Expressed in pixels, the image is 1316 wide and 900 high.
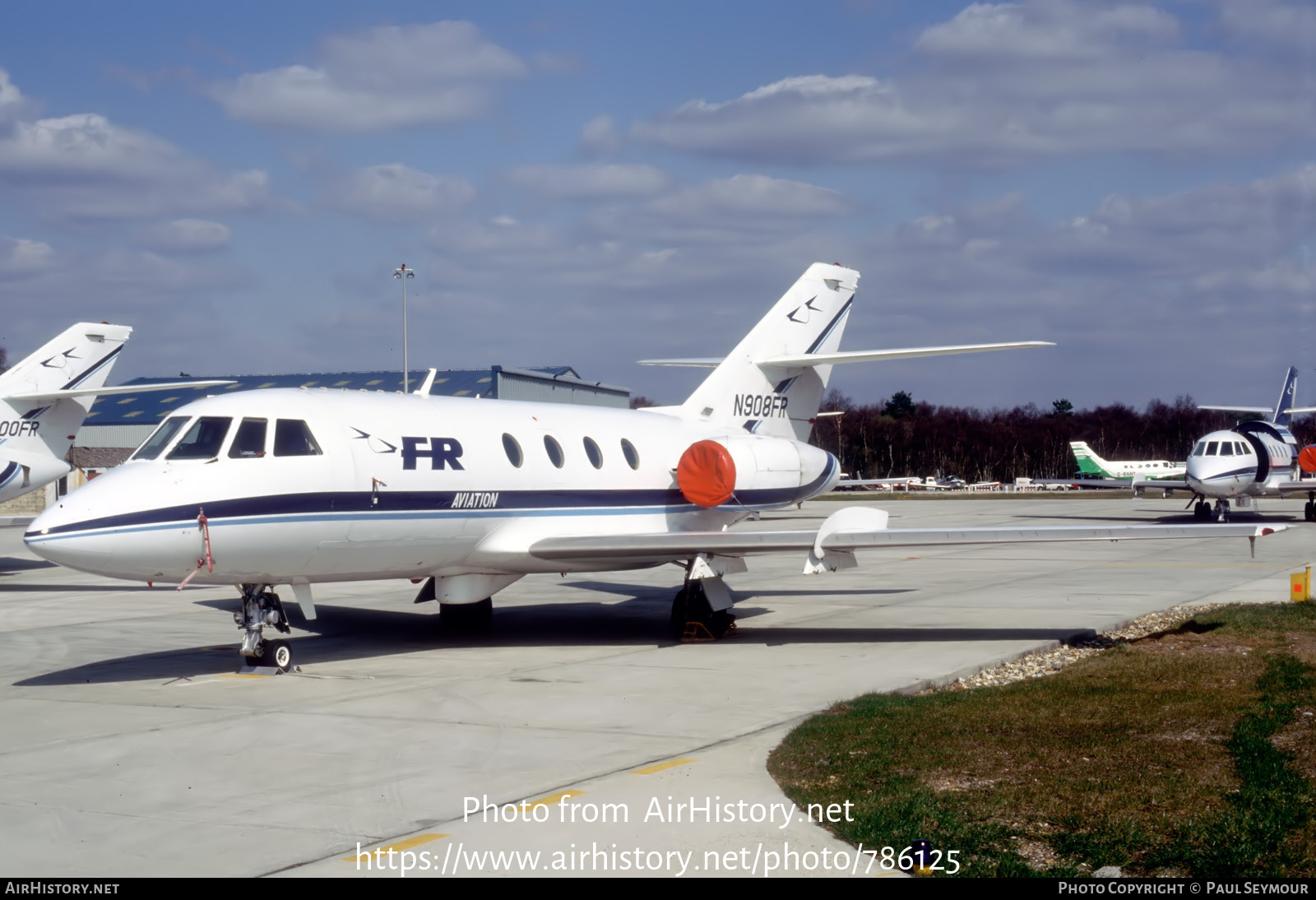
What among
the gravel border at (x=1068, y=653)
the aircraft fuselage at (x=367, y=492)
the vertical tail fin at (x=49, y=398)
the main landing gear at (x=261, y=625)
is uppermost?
the vertical tail fin at (x=49, y=398)

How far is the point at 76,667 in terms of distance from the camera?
12.6 m

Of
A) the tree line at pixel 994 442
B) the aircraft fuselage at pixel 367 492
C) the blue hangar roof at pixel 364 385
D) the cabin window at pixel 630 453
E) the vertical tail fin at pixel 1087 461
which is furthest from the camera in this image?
the tree line at pixel 994 442

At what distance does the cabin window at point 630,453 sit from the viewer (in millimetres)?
16188

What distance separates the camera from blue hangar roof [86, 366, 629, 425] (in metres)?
54.7

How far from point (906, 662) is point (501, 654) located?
175 inches

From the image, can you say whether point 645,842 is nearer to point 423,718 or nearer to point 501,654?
point 423,718

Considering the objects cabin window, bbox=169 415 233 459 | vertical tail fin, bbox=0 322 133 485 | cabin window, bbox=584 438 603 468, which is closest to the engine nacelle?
cabin window, bbox=584 438 603 468

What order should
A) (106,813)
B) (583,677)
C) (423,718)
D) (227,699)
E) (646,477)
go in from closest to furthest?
(106,813)
(423,718)
(227,699)
(583,677)
(646,477)

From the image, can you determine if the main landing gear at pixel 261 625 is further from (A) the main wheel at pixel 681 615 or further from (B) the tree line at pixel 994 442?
(B) the tree line at pixel 994 442

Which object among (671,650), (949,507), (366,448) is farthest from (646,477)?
(949,507)

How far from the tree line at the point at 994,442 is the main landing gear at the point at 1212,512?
76930 millimetres

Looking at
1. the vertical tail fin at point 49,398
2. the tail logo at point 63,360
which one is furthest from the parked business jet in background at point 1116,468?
the tail logo at point 63,360

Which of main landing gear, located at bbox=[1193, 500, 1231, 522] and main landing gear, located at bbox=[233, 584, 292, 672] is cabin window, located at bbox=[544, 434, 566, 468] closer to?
main landing gear, located at bbox=[233, 584, 292, 672]
